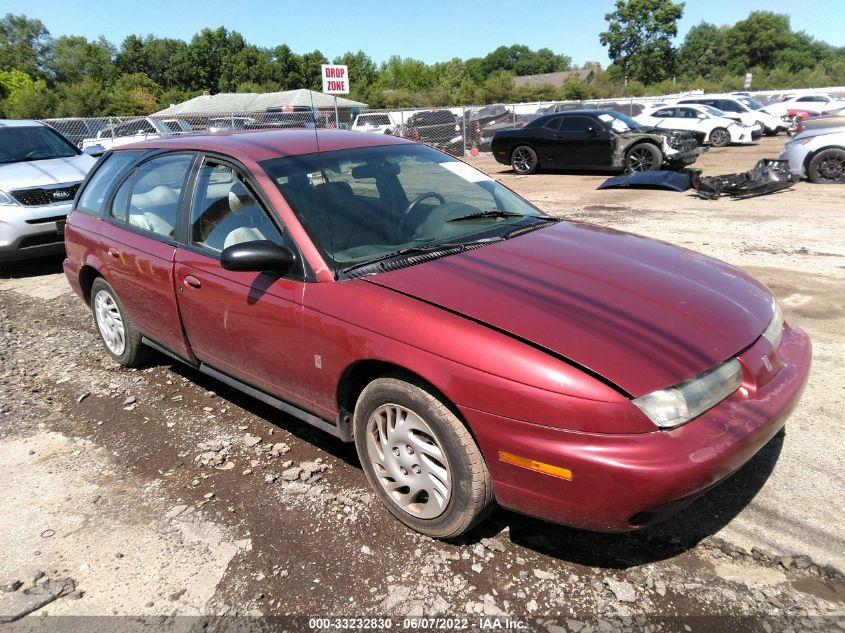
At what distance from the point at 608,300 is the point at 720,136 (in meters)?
21.9

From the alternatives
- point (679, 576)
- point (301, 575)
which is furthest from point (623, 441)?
point (301, 575)

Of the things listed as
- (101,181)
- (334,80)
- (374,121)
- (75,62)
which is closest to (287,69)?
(75,62)

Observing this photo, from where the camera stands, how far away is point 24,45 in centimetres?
6856

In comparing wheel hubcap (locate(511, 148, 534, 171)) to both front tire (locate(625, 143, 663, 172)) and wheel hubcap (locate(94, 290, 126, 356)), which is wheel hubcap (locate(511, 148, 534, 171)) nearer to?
front tire (locate(625, 143, 663, 172))

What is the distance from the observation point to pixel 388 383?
8.64 ft

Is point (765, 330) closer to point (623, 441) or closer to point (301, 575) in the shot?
point (623, 441)

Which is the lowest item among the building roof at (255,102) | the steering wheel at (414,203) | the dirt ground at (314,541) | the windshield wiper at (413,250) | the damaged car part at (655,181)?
the dirt ground at (314,541)

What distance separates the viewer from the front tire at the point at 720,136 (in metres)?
21.3

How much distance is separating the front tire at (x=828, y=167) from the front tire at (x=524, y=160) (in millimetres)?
6402

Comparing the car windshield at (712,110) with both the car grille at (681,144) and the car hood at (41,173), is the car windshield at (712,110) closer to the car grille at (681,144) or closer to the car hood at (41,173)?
the car grille at (681,144)

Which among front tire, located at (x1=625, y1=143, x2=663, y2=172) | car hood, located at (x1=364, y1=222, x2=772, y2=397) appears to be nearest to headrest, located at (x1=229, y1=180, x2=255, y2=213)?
car hood, located at (x1=364, y1=222, x2=772, y2=397)

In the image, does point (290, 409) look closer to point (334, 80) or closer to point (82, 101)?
point (334, 80)

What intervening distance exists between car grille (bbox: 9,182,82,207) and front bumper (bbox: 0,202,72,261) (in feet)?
0.30

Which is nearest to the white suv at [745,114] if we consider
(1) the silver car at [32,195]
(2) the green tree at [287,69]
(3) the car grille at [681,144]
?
(3) the car grille at [681,144]
